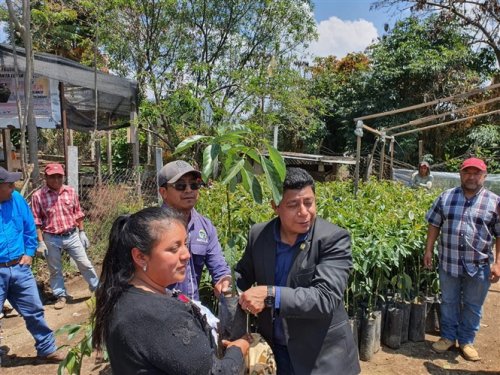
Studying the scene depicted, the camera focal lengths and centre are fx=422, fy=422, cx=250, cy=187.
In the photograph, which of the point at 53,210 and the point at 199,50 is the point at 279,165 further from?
the point at 199,50

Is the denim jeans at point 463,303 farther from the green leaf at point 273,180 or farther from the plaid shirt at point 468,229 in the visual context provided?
the green leaf at point 273,180

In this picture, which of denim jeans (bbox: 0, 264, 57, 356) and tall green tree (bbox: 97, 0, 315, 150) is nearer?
denim jeans (bbox: 0, 264, 57, 356)

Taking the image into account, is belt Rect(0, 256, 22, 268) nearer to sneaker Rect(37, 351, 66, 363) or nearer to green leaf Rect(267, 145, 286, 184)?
sneaker Rect(37, 351, 66, 363)

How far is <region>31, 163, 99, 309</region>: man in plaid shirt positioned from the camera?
4.80m

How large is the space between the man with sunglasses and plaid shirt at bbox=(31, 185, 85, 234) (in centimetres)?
297

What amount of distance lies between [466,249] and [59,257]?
14.1ft

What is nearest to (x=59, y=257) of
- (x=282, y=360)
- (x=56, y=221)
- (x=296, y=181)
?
(x=56, y=221)

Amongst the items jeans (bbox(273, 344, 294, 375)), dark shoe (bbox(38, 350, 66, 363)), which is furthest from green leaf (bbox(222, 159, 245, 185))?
dark shoe (bbox(38, 350, 66, 363))

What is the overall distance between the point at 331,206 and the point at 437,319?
157cm

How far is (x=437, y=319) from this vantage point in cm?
432

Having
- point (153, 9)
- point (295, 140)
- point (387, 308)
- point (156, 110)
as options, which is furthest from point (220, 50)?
point (387, 308)

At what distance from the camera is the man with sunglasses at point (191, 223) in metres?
2.28

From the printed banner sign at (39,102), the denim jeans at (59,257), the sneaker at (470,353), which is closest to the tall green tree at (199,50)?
the printed banner sign at (39,102)

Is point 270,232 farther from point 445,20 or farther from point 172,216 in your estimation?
point 445,20
